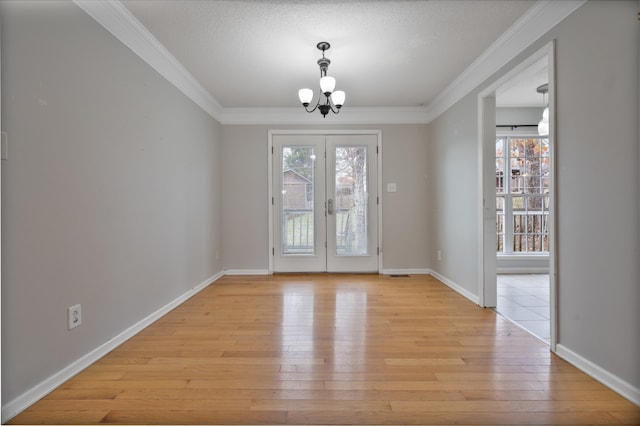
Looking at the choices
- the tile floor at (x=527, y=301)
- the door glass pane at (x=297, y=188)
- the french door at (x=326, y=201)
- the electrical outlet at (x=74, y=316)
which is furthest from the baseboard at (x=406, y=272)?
the electrical outlet at (x=74, y=316)

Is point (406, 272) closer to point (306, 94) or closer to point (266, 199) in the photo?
point (266, 199)

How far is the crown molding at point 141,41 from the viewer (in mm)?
2047

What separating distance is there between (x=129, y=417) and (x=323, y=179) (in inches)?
139

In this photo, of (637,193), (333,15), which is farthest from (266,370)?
(333,15)

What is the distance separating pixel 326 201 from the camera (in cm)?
458

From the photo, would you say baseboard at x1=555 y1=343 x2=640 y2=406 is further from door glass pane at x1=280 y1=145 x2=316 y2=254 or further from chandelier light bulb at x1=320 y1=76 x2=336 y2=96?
door glass pane at x1=280 y1=145 x2=316 y2=254

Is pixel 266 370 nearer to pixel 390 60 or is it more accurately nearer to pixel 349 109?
pixel 390 60

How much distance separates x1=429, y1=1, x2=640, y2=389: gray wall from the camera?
1600 millimetres

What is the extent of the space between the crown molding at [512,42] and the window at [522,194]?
1704 millimetres

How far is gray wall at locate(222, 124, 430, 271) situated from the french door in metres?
0.16

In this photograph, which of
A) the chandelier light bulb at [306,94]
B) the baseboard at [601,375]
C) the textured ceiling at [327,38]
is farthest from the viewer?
the chandelier light bulb at [306,94]

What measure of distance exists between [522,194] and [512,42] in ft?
9.61

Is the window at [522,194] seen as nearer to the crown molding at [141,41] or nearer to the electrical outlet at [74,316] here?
the crown molding at [141,41]

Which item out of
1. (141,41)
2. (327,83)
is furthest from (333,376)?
(141,41)
